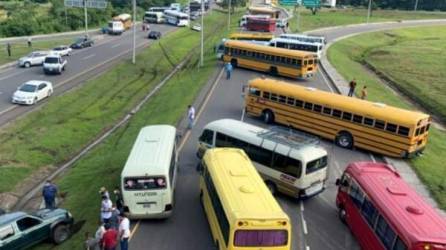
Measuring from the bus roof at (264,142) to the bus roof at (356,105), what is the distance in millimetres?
7496

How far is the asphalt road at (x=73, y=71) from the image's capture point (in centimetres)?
4141

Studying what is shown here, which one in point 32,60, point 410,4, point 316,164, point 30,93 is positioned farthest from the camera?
point 410,4

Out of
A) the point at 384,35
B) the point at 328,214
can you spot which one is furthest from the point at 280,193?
A: the point at 384,35

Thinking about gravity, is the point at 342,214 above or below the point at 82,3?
below

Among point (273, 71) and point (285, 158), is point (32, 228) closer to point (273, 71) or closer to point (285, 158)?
point (285, 158)

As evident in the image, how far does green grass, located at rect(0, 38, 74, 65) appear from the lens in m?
60.4

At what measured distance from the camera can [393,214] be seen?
1698 cm

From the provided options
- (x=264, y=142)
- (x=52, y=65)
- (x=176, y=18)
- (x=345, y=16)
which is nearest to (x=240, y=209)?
(x=264, y=142)

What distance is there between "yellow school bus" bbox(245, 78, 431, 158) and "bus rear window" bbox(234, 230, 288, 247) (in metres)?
15.3

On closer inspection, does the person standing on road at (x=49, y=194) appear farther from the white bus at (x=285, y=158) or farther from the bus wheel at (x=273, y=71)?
the bus wheel at (x=273, y=71)

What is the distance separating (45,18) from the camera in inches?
3661

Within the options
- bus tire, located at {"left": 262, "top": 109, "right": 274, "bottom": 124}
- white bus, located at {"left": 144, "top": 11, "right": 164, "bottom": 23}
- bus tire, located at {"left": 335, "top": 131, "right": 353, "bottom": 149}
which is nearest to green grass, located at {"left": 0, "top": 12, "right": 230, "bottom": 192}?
bus tire, located at {"left": 262, "top": 109, "right": 274, "bottom": 124}

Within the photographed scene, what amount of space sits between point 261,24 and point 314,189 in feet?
218

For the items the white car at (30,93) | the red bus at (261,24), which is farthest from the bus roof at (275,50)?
the red bus at (261,24)
